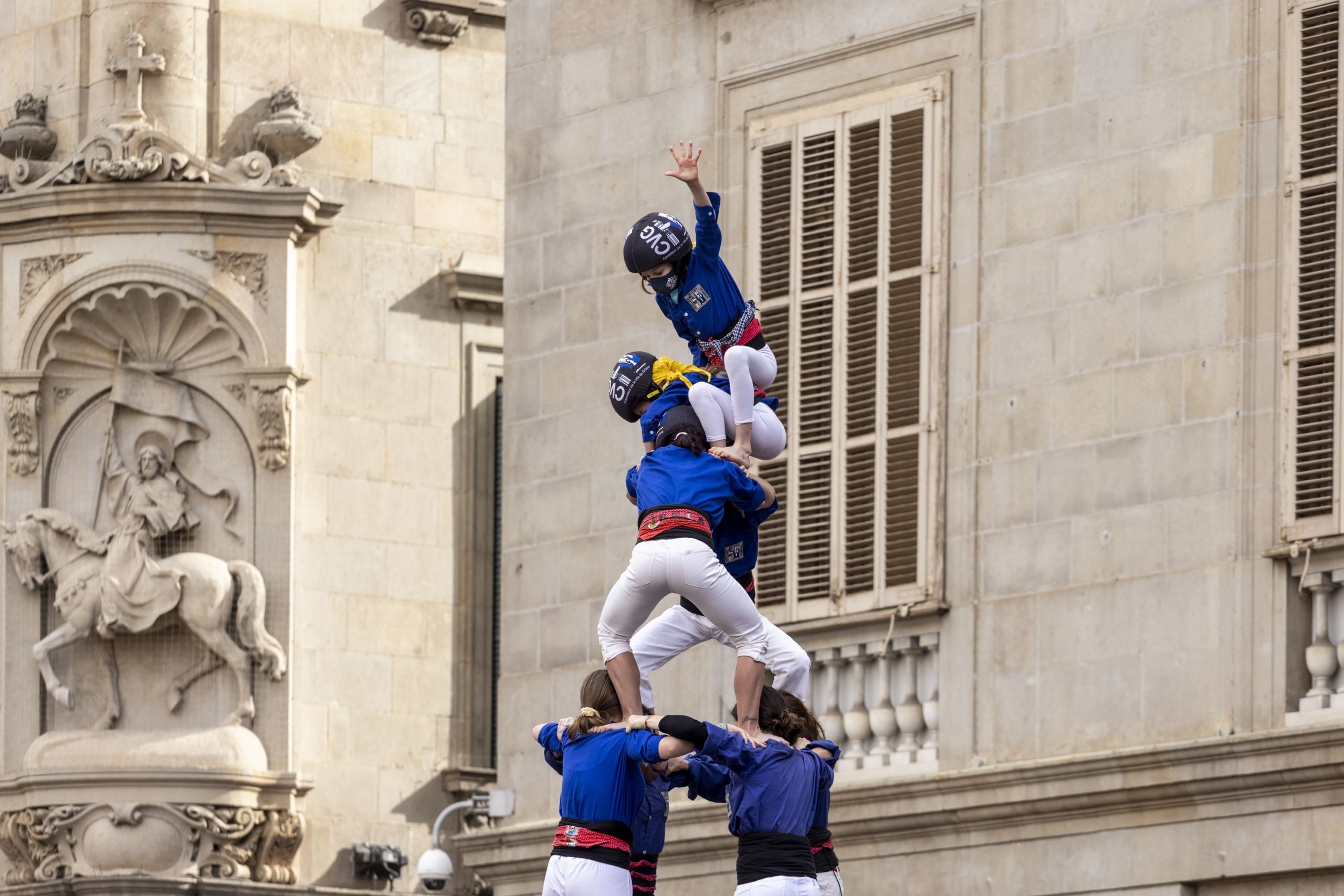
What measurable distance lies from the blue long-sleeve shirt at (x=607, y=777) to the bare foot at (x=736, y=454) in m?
1.44

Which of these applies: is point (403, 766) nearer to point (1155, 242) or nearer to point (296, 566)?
point (296, 566)

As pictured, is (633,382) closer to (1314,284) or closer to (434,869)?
(1314,284)

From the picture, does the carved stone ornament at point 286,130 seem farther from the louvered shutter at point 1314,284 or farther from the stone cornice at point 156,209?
the louvered shutter at point 1314,284

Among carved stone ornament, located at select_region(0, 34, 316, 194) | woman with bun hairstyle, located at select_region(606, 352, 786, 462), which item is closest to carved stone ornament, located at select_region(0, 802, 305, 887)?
carved stone ornament, located at select_region(0, 34, 316, 194)

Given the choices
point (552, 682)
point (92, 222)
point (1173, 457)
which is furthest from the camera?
point (92, 222)

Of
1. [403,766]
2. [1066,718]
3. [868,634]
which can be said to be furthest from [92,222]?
[1066,718]

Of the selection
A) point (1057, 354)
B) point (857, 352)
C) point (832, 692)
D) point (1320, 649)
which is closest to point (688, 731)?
point (1320, 649)

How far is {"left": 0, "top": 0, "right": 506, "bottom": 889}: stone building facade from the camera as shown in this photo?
27734mm

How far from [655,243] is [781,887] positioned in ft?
9.85

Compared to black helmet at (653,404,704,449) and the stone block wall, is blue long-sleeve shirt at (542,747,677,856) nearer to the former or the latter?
black helmet at (653,404,704,449)

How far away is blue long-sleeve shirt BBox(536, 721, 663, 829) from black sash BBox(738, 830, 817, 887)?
0.55m

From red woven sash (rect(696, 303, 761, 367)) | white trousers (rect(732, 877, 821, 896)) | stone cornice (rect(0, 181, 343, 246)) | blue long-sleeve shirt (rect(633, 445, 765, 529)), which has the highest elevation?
stone cornice (rect(0, 181, 343, 246))

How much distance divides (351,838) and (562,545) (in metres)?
4.87

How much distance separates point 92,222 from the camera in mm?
28141
